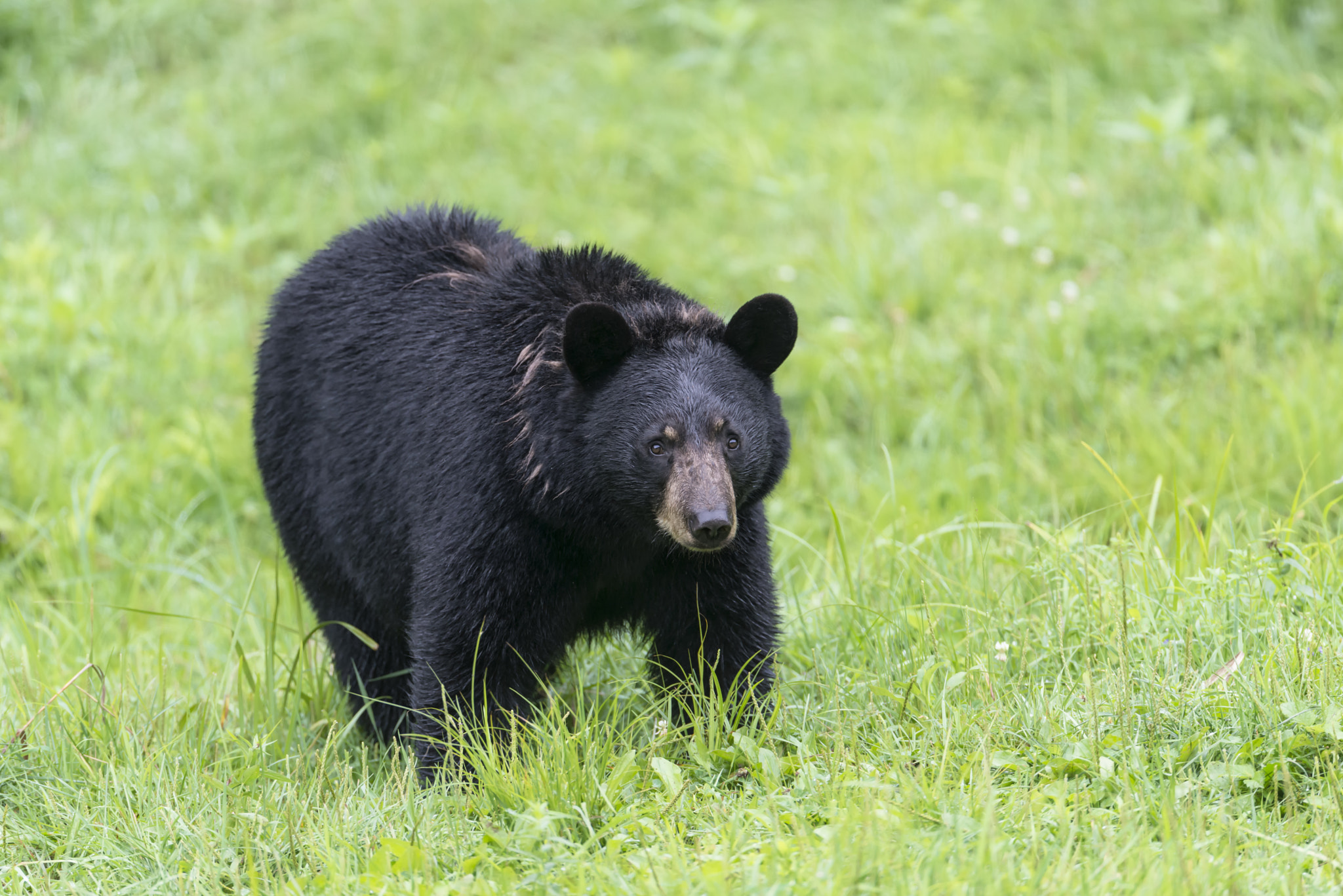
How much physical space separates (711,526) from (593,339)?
0.64 meters

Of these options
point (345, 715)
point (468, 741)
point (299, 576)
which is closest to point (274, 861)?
point (468, 741)

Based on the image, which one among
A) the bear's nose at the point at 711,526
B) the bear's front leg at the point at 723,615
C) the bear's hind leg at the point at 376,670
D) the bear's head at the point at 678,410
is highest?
the bear's head at the point at 678,410

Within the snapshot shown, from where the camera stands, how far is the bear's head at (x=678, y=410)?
3.55 m

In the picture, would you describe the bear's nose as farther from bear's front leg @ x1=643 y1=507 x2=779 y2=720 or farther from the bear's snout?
bear's front leg @ x1=643 y1=507 x2=779 y2=720

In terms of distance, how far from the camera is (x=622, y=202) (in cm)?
828

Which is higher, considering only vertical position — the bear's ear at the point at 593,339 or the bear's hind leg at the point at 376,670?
the bear's ear at the point at 593,339

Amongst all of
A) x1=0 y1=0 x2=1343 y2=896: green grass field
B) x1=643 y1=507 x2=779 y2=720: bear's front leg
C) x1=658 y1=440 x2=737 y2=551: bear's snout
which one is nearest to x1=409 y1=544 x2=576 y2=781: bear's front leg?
x1=0 y1=0 x2=1343 y2=896: green grass field

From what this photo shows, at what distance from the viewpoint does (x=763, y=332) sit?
3.80 meters

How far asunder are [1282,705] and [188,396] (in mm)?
5425

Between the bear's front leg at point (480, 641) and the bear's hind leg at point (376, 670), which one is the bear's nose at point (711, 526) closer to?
the bear's front leg at point (480, 641)

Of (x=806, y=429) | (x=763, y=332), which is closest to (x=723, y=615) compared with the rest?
(x=763, y=332)

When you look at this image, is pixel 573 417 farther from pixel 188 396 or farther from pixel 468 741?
pixel 188 396

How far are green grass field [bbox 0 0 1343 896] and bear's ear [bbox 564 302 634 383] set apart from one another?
0.86 metres

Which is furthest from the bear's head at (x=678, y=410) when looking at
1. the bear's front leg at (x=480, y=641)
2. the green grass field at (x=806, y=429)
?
the green grass field at (x=806, y=429)
